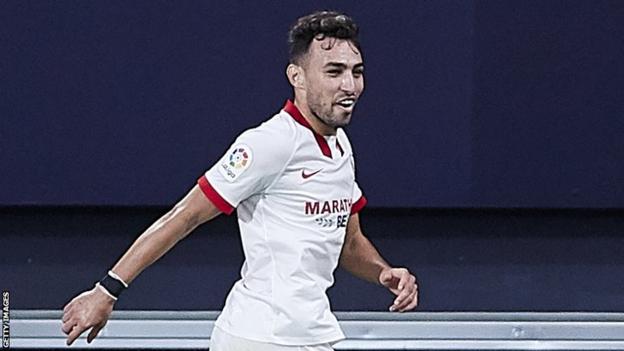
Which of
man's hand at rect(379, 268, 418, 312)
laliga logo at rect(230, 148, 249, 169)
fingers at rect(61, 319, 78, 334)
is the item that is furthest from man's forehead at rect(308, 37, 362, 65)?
fingers at rect(61, 319, 78, 334)

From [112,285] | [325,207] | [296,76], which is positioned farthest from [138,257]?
[296,76]

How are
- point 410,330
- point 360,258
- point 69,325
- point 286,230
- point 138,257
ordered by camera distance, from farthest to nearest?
point 410,330
point 360,258
point 286,230
point 138,257
point 69,325

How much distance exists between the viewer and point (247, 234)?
9.60 feet

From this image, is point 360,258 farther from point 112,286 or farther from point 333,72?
point 112,286

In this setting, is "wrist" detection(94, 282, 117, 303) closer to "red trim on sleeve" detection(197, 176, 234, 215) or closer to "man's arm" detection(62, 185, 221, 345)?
"man's arm" detection(62, 185, 221, 345)

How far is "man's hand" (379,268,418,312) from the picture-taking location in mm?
2992

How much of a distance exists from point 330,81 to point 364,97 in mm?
1415

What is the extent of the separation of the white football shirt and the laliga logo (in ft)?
0.05

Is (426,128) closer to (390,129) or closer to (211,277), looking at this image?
(390,129)

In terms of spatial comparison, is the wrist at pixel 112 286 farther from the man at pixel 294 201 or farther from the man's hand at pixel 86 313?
the man at pixel 294 201

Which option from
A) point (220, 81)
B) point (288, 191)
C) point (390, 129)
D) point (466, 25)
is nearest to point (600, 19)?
point (466, 25)

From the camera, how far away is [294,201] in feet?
9.47

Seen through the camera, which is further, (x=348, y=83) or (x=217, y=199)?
(x=348, y=83)

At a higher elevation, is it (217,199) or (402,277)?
(217,199)
